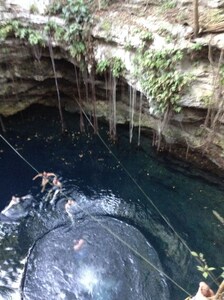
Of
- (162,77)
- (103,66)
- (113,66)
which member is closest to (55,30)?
(103,66)

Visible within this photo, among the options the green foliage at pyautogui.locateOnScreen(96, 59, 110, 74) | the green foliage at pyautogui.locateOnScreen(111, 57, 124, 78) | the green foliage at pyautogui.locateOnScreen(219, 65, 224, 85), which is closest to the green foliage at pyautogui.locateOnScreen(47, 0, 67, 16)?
A: the green foliage at pyautogui.locateOnScreen(96, 59, 110, 74)

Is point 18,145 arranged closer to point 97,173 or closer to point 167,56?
point 97,173

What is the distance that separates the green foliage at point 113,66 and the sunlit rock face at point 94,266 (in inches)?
109

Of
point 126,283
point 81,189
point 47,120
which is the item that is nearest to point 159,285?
point 126,283

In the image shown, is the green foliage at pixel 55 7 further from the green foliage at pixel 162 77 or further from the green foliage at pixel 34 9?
the green foliage at pixel 162 77

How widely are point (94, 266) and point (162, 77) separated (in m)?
3.25

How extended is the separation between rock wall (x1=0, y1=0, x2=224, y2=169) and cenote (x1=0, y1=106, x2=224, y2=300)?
0.60 meters

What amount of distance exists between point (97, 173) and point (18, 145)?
195 cm

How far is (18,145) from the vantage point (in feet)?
25.0

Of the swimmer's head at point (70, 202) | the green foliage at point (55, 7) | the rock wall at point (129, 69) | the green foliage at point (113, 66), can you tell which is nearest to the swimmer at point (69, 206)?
the swimmer's head at point (70, 202)

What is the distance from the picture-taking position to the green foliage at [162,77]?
5.60 m

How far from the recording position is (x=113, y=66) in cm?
636

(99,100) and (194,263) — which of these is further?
(99,100)

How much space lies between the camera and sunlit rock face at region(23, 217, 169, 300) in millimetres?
4895
